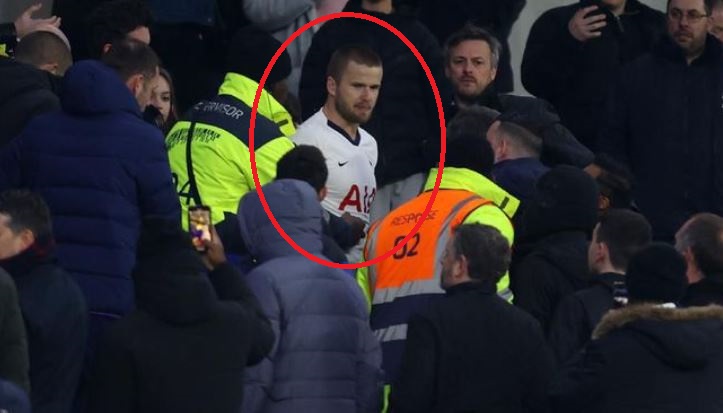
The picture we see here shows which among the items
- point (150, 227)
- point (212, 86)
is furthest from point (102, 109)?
point (212, 86)

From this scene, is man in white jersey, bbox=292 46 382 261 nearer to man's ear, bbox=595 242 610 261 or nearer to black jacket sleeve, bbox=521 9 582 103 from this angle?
man's ear, bbox=595 242 610 261

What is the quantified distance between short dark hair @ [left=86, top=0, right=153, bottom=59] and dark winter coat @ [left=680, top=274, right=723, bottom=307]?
357 centimetres

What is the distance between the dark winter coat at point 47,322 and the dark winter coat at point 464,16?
5915 millimetres

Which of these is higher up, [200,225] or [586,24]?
[586,24]

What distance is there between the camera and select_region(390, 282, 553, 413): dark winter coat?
A: 36.1 ft

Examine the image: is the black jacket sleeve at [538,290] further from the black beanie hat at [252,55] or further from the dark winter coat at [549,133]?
the black beanie hat at [252,55]

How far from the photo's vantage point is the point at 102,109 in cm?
1159

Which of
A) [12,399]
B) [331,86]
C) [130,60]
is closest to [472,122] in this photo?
[331,86]

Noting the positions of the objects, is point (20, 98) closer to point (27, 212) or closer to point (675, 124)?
point (27, 212)

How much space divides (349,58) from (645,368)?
3452mm

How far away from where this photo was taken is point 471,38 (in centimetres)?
1491

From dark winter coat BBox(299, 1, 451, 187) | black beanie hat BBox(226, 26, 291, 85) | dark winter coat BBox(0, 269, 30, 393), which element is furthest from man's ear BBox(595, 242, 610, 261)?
dark winter coat BBox(0, 269, 30, 393)

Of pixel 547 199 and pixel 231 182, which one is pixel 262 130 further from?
pixel 547 199

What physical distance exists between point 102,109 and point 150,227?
3.67 ft
